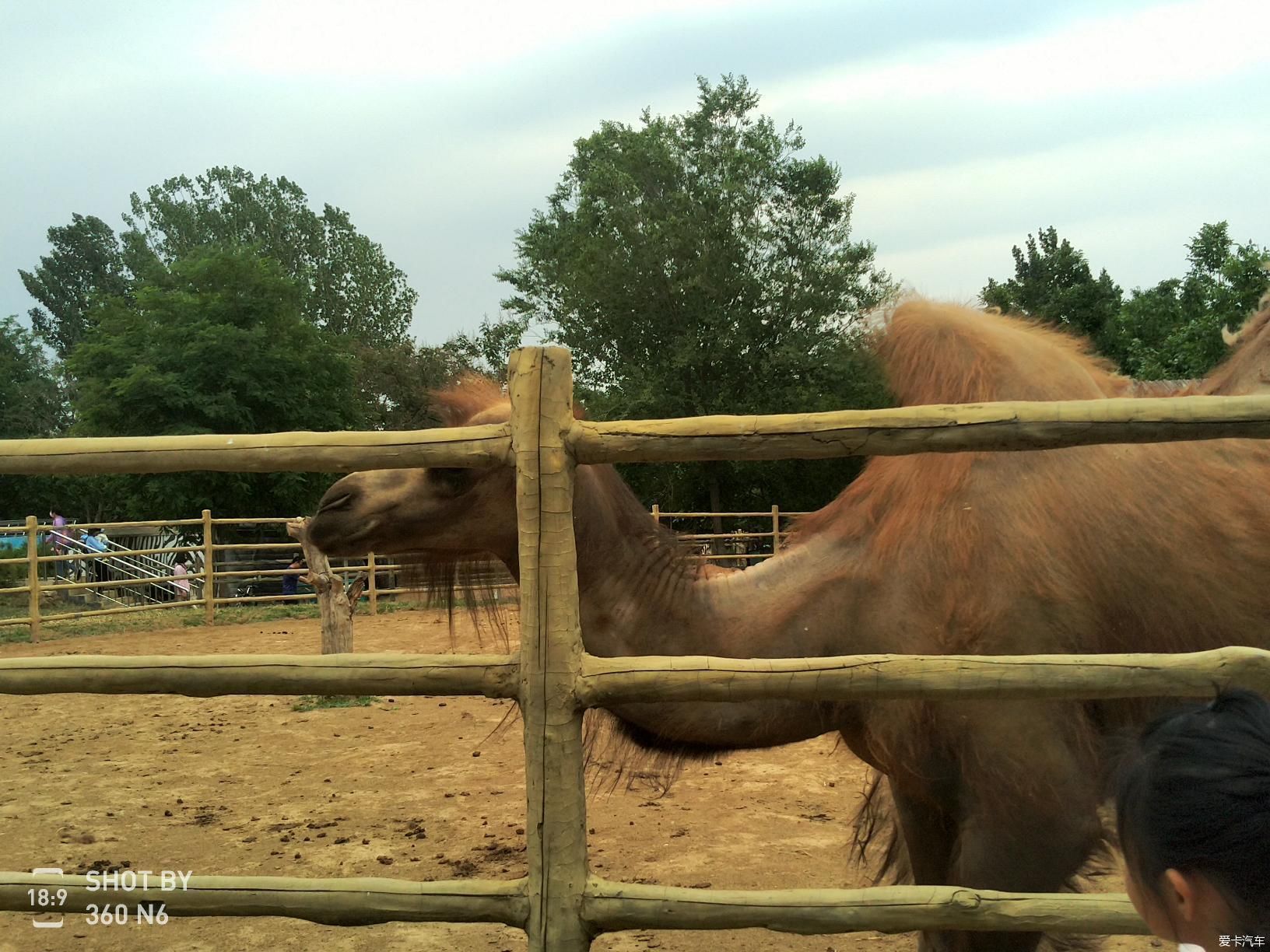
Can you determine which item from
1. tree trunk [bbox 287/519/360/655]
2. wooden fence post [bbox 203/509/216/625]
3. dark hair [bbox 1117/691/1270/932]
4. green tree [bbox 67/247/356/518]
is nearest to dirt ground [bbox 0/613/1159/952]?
tree trunk [bbox 287/519/360/655]

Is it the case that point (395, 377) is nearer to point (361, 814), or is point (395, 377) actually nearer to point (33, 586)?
point (33, 586)

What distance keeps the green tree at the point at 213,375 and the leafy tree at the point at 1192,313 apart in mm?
17952

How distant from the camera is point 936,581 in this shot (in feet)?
8.23

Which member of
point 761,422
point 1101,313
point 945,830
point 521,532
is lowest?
point 945,830

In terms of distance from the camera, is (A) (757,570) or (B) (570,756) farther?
(A) (757,570)

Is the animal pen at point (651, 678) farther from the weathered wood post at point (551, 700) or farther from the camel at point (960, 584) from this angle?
the camel at point (960, 584)

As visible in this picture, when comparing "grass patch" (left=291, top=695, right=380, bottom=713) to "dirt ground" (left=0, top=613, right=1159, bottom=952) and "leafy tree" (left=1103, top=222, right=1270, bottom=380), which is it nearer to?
"dirt ground" (left=0, top=613, right=1159, bottom=952)

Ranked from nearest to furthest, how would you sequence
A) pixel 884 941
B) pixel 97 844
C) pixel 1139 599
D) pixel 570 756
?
1. pixel 570 756
2. pixel 1139 599
3. pixel 884 941
4. pixel 97 844

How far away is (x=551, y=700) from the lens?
188 centimetres

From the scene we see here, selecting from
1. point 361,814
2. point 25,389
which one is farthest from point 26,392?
point 361,814

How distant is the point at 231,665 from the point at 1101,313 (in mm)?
32614

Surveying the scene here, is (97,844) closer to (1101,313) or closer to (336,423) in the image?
(336,423)

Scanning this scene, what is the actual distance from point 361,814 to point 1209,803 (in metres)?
4.82

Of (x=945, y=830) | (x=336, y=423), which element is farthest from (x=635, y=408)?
(x=945, y=830)
